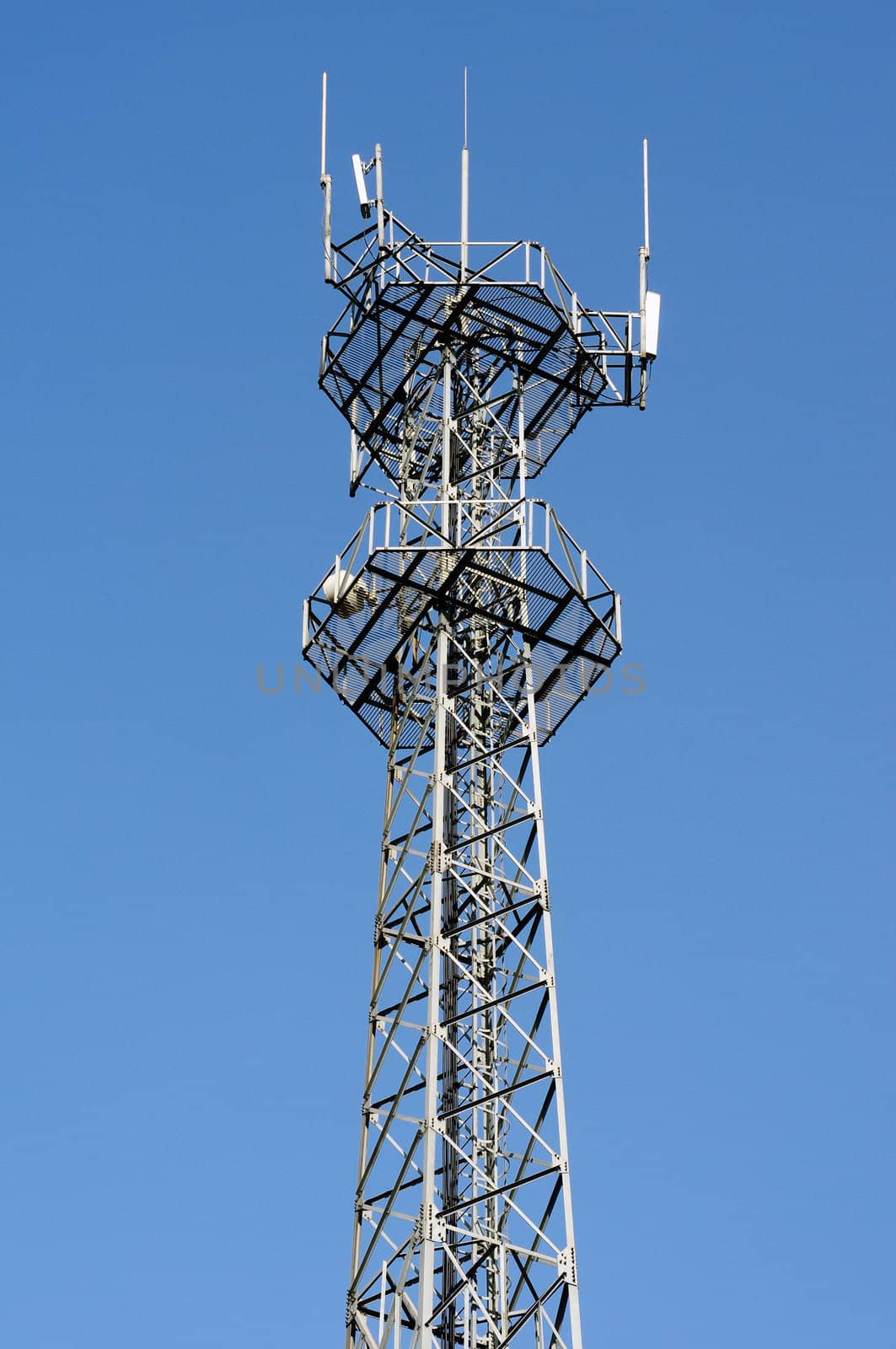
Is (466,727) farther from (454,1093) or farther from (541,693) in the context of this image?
(454,1093)

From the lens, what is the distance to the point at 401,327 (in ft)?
137

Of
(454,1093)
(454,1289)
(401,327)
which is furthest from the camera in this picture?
(401,327)

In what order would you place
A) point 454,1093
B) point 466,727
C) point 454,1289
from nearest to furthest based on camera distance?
point 454,1289
point 454,1093
point 466,727

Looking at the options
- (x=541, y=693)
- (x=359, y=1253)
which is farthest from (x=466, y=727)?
(x=359, y=1253)

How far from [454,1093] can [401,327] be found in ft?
47.4

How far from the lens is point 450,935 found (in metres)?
36.1

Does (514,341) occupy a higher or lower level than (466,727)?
higher

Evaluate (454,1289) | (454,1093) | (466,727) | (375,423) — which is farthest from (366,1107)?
(375,423)

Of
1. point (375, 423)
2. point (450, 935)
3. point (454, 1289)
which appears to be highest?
point (375, 423)

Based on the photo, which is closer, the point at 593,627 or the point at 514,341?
the point at 593,627

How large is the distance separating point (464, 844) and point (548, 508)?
Answer: 6.43m

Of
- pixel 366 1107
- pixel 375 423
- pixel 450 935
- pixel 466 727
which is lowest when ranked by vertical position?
pixel 366 1107

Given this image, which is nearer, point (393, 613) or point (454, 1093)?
point (454, 1093)

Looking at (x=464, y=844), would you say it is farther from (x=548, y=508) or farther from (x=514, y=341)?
(x=514, y=341)
